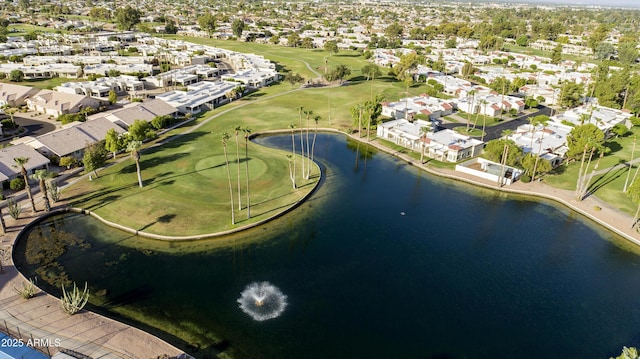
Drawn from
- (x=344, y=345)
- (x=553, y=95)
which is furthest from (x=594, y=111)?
(x=344, y=345)

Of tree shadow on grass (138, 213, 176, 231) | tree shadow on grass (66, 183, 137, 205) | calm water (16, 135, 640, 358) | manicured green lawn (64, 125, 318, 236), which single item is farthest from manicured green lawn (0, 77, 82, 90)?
tree shadow on grass (138, 213, 176, 231)

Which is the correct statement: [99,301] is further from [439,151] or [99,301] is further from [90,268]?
[439,151]

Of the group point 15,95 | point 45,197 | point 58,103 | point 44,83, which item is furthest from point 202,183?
point 44,83

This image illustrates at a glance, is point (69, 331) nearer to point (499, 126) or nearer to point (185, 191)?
point (185, 191)

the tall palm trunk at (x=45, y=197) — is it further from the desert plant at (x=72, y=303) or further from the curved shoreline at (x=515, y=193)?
the desert plant at (x=72, y=303)

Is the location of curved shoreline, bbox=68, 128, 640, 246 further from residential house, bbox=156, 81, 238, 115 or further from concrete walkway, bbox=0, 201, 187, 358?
residential house, bbox=156, 81, 238, 115

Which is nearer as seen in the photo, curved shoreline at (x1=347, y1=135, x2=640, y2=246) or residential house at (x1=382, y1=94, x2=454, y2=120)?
curved shoreline at (x1=347, y1=135, x2=640, y2=246)
